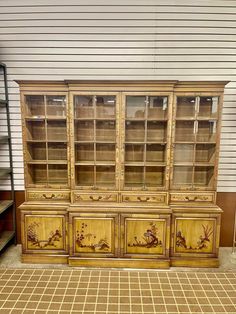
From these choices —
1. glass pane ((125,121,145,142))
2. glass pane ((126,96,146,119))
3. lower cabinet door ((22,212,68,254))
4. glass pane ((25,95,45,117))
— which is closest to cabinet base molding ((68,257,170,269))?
lower cabinet door ((22,212,68,254))

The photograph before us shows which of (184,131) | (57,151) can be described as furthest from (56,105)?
(184,131)

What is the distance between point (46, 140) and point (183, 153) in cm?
189

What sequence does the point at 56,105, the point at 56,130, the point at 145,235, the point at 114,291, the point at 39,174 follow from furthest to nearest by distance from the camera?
the point at 39,174
the point at 56,130
the point at 56,105
the point at 145,235
the point at 114,291

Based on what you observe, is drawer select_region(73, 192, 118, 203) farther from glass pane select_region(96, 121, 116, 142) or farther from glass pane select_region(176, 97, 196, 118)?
glass pane select_region(176, 97, 196, 118)

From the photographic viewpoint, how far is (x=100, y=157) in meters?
3.54

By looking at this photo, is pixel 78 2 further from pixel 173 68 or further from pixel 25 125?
pixel 25 125

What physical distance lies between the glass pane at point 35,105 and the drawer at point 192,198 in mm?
2132

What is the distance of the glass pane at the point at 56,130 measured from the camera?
3523 mm

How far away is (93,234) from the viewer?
3348 mm

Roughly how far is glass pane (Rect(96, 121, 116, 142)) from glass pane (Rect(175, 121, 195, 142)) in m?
0.88

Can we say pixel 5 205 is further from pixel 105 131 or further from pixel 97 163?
pixel 105 131

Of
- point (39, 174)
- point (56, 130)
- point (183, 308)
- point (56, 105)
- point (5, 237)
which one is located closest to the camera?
point (183, 308)

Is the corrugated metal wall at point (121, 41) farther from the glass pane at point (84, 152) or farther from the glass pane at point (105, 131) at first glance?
the glass pane at point (84, 152)

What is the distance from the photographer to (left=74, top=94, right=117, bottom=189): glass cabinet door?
3.35m
